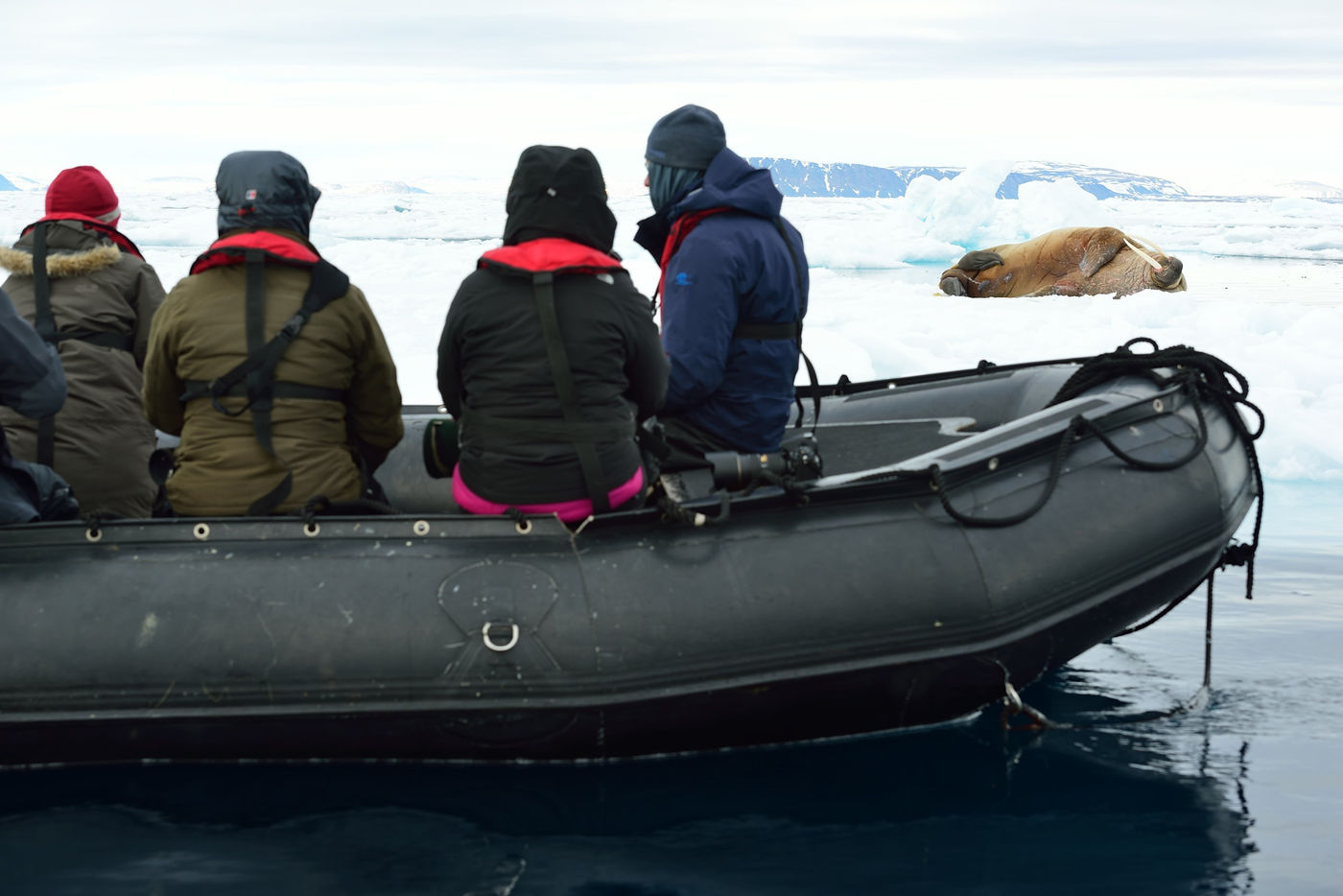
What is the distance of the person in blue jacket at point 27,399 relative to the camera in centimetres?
319

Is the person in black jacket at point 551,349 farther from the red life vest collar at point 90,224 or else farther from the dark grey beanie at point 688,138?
the red life vest collar at point 90,224

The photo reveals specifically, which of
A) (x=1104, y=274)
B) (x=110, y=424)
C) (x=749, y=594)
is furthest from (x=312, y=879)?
(x=1104, y=274)

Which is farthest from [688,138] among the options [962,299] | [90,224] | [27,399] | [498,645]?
[962,299]

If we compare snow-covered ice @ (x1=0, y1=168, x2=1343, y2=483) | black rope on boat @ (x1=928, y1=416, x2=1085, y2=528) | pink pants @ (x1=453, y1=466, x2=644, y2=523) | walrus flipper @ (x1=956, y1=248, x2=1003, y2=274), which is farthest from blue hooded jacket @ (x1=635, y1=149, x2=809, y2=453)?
walrus flipper @ (x1=956, y1=248, x2=1003, y2=274)

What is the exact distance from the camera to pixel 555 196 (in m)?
3.28

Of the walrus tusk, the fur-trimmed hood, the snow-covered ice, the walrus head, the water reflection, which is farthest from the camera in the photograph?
the walrus tusk

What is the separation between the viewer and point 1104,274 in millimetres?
15133

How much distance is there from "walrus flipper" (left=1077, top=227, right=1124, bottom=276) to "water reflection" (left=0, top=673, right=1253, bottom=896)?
12196 mm

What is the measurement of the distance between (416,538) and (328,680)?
393mm

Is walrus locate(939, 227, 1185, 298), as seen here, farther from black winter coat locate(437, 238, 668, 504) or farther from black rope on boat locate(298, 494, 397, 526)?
black rope on boat locate(298, 494, 397, 526)

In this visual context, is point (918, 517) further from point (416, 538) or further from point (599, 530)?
point (416, 538)

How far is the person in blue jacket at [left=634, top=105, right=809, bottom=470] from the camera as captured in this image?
383cm

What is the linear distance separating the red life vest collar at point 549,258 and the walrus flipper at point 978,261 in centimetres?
1314

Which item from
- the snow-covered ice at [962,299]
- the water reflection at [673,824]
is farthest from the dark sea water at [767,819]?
the snow-covered ice at [962,299]
